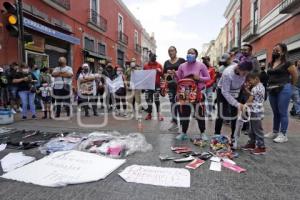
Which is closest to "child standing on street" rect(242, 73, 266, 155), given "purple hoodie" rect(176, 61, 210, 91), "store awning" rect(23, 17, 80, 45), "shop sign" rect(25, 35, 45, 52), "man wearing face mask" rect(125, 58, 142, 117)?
"purple hoodie" rect(176, 61, 210, 91)

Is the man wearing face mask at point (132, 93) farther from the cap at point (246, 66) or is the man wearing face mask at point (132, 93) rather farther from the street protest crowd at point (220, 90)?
the cap at point (246, 66)

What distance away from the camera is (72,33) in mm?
14680

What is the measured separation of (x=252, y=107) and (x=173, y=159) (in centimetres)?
143

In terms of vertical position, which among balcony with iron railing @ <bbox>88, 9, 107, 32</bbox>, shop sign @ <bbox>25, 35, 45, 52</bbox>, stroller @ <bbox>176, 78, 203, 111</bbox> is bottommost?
stroller @ <bbox>176, 78, 203, 111</bbox>

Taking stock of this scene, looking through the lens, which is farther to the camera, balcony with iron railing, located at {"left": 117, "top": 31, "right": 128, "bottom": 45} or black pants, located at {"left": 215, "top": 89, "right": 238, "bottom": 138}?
balcony with iron railing, located at {"left": 117, "top": 31, "right": 128, "bottom": 45}

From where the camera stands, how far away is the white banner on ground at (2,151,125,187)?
2713mm

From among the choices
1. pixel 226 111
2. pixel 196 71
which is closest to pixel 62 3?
pixel 196 71

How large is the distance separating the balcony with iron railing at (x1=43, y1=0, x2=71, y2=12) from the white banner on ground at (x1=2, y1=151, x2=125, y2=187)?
422 inches

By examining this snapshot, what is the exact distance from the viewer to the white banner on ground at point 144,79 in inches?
266

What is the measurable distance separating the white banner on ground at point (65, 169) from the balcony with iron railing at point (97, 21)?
15.1 m

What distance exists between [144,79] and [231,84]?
129 inches

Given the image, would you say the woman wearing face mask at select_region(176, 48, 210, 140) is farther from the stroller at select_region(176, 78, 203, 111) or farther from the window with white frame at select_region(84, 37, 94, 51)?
the window with white frame at select_region(84, 37, 94, 51)

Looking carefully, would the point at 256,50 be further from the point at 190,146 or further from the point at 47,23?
the point at 190,146

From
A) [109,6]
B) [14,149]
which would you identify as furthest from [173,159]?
[109,6]
